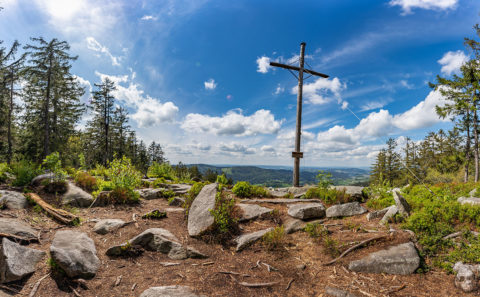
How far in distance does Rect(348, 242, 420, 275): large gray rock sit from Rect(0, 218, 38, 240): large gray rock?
→ 642 cm

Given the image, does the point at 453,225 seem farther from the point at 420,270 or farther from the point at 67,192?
the point at 67,192

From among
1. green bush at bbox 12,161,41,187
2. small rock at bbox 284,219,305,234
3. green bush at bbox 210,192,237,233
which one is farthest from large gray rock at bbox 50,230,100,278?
green bush at bbox 12,161,41,187

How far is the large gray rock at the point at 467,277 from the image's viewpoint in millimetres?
3204

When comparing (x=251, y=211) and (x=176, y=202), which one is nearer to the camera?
(x=251, y=211)

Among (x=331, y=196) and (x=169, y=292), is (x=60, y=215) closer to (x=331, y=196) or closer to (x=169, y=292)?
(x=169, y=292)

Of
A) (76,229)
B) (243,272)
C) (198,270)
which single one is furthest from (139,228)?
(243,272)

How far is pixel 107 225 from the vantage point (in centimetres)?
530

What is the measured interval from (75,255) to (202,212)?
2.74 m

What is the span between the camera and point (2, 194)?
554 centimetres

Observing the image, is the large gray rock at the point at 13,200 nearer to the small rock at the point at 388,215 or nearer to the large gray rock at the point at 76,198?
the large gray rock at the point at 76,198

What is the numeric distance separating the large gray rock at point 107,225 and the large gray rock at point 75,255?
696mm

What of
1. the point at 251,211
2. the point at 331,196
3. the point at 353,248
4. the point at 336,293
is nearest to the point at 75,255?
the point at 251,211

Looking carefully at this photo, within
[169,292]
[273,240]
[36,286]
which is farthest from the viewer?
[273,240]

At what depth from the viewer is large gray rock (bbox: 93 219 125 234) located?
5.14m
